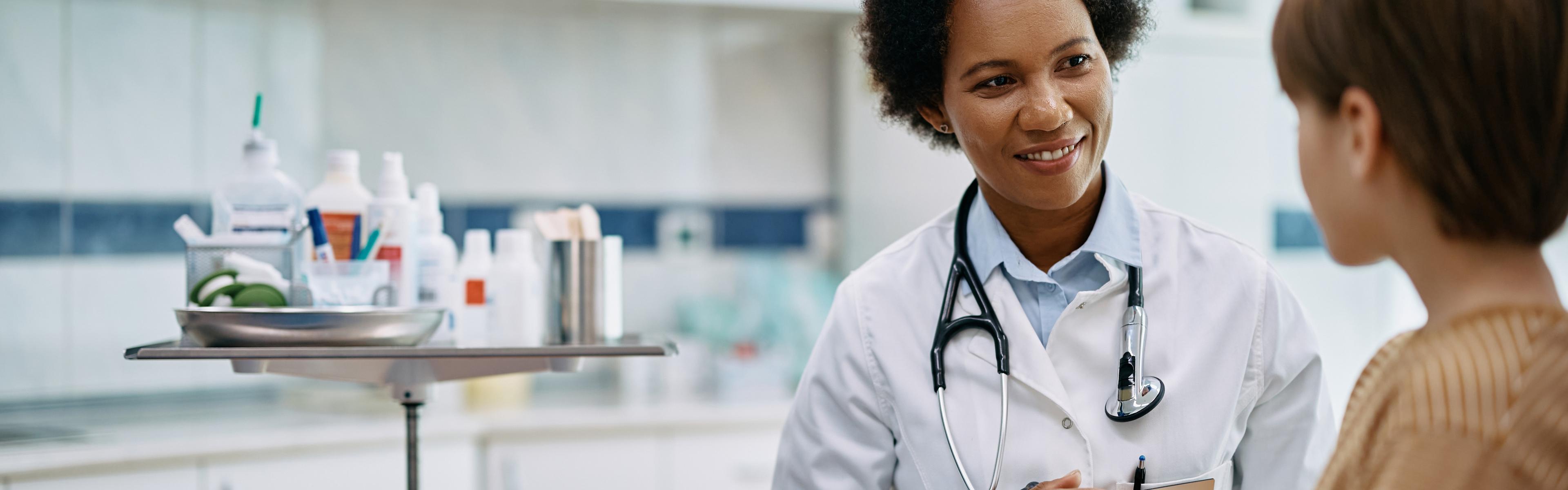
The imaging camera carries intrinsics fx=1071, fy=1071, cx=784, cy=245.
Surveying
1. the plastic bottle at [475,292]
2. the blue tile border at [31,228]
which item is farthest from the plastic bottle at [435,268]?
the blue tile border at [31,228]

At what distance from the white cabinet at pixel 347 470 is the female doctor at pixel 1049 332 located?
3.91ft

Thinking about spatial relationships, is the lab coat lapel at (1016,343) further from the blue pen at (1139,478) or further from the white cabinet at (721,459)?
the white cabinet at (721,459)

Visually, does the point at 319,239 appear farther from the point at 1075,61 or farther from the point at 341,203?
the point at 1075,61

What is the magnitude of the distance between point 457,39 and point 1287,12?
2.29 metres

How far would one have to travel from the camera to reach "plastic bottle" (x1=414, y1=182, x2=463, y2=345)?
4.36 feet

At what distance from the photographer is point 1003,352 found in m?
1.12

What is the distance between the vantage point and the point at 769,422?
241 cm

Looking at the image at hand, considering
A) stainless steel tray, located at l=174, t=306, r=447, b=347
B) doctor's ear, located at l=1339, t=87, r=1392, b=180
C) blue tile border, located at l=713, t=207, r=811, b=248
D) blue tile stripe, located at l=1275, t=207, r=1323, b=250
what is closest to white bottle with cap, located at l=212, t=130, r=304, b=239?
stainless steel tray, located at l=174, t=306, r=447, b=347

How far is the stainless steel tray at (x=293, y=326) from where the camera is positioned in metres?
1.14

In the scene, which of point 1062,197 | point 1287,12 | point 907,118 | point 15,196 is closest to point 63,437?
point 15,196

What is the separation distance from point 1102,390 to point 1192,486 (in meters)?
0.13

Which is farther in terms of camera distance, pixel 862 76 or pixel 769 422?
pixel 862 76

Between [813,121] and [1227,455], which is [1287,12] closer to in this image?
[1227,455]

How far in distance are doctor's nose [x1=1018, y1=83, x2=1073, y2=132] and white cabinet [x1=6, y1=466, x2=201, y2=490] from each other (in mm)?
1728
